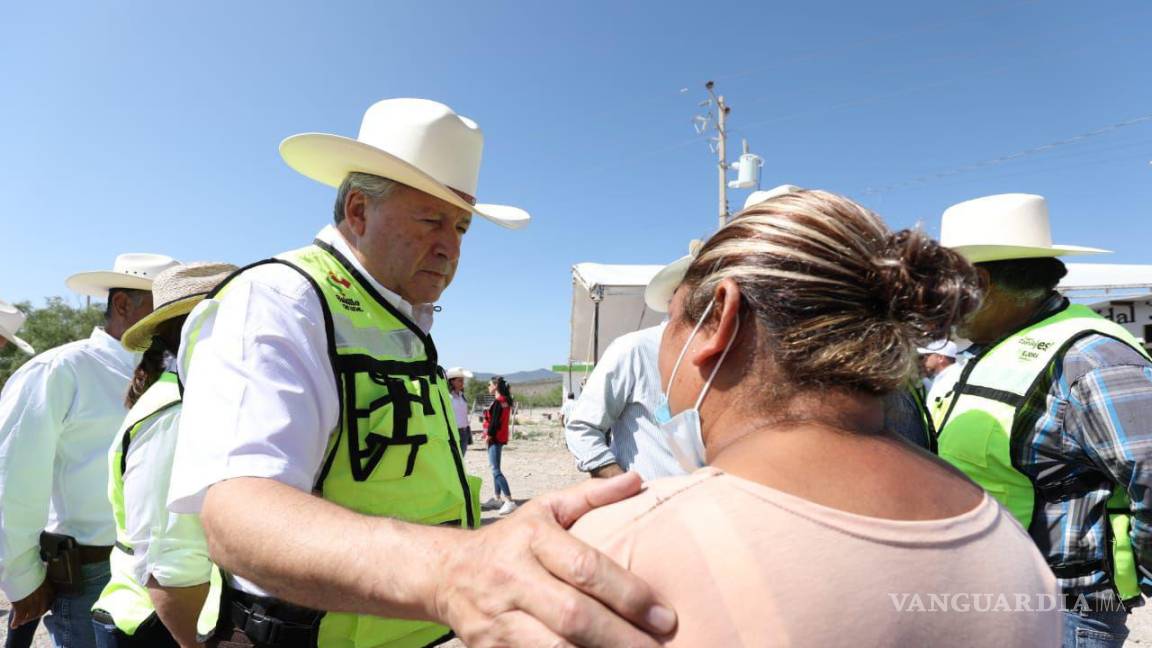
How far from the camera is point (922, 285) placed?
41.8 inches

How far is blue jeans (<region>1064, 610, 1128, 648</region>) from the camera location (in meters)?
2.30

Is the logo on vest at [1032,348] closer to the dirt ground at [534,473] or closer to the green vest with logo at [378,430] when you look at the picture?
the green vest with logo at [378,430]

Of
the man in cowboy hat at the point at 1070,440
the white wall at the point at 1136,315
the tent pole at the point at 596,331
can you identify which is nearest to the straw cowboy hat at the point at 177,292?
the man in cowboy hat at the point at 1070,440

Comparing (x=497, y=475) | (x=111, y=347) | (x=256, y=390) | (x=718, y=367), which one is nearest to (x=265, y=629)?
(x=256, y=390)

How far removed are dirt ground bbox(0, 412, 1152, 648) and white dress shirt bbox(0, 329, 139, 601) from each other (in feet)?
8.94

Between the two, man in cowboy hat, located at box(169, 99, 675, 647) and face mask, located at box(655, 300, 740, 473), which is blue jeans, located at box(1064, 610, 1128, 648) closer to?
face mask, located at box(655, 300, 740, 473)

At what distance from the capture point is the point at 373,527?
3.10ft

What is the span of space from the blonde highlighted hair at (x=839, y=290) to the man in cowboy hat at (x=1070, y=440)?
4.62 feet

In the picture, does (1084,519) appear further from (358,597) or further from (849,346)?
(358,597)

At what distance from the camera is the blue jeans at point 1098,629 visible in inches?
90.7

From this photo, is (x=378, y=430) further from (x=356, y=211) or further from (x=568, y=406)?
(x=568, y=406)

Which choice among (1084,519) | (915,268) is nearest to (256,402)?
(915,268)

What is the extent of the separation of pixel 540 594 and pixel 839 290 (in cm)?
71

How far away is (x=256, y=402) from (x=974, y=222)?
128 inches
